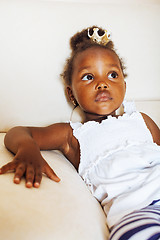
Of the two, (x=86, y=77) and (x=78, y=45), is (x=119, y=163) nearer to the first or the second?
(x=86, y=77)

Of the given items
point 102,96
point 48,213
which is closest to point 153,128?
point 102,96

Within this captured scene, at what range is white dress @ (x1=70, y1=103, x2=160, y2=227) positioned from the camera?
0.65 metres

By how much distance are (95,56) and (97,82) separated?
105mm

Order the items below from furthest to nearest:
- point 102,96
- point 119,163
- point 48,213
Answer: point 102,96
point 119,163
point 48,213

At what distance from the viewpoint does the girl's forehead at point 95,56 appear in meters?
0.96

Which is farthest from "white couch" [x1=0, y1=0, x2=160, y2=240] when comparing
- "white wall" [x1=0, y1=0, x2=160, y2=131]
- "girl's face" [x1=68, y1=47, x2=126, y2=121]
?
"girl's face" [x1=68, y1=47, x2=126, y2=121]

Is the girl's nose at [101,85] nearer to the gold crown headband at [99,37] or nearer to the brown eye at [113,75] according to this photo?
the brown eye at [113,75]

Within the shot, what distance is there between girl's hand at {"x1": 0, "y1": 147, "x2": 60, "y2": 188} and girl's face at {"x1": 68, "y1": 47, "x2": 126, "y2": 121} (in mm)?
336

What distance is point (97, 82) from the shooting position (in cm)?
93

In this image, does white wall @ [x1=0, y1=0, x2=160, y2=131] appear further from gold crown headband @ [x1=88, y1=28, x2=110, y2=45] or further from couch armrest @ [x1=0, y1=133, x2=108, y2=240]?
couch armrest @ [x1=0, y1=133, x2=108, y2=240]

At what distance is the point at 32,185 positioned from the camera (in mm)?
551

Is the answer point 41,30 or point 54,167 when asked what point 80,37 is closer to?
point 41,30

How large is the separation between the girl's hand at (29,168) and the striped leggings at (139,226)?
0.18 m

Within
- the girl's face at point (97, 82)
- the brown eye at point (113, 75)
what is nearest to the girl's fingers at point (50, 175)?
the girl's face at point (97, 82)
